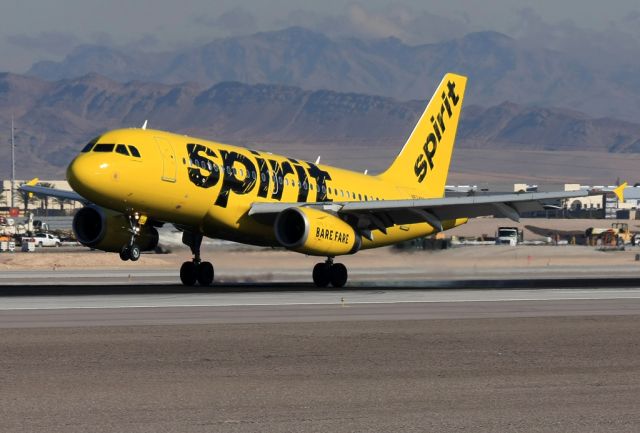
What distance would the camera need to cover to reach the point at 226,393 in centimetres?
1872

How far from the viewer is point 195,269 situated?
47750mm

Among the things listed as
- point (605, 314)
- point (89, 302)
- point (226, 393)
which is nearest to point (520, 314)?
point (605, 314)

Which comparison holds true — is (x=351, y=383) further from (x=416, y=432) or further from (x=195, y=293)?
(x=195, y=293)

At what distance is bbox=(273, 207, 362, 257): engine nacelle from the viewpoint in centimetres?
4341

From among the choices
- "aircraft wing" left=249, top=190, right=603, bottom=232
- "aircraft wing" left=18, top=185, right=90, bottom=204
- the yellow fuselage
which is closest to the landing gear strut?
the yellow fuselage

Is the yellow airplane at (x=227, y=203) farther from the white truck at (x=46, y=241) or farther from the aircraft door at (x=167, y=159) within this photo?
the white truck at (x=46, y=241)

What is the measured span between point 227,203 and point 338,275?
580 centimetres

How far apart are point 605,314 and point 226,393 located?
1611cm

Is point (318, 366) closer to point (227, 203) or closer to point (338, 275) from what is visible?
point (227, 203)

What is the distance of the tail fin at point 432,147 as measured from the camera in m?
56.5

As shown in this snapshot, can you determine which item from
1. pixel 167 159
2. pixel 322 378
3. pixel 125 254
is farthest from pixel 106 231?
pixel 322 378

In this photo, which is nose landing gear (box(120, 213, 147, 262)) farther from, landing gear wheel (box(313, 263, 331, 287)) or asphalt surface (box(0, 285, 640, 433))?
landing gear wheel (box(313, 263, 331, 287))

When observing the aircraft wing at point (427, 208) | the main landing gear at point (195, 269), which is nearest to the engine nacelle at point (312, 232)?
the aircraft wing at point (427, 208)

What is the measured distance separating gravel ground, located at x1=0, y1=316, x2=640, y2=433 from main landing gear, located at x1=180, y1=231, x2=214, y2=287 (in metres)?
19.1
